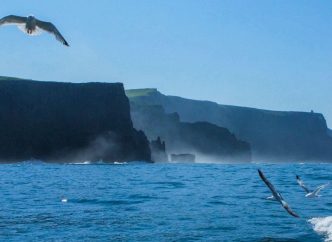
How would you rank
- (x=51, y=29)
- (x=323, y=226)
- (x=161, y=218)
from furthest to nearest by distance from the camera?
1. (x=161, y=218)
2. (x=323, y=226)
3. (x=51, y=29)

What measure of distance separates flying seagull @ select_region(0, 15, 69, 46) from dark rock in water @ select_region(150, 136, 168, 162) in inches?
6836

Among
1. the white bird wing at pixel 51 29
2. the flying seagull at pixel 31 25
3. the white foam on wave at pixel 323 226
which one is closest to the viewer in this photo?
the white bird wing at pixel 51 29

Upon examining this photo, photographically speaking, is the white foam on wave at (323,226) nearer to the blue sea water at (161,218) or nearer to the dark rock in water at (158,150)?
the blue sea water at (161,218)

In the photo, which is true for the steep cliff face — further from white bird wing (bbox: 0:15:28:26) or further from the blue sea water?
white bird wing (bbox: 0:15:28:26)

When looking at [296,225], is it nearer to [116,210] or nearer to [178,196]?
[116,210]

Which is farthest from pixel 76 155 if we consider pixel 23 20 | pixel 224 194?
pixel 23 20

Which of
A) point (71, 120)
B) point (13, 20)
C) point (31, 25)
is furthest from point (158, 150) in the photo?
point (13, 20)

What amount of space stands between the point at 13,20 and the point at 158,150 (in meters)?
176

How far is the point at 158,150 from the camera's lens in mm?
191125

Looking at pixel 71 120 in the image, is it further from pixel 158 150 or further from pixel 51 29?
pixel 51 29

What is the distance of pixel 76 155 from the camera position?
167750 millimetres

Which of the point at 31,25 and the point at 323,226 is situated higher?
the point at 31,25

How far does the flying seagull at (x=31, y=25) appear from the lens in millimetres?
15175

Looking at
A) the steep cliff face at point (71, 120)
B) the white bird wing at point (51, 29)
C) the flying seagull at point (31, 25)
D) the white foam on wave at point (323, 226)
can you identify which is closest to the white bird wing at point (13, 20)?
the flying seagull at point (31, 25)
